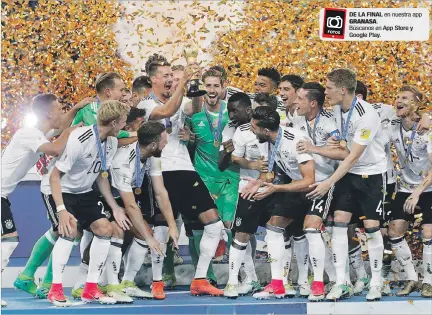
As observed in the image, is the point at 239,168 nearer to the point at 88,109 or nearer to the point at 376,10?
the point at 88,109

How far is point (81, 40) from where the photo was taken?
1147cm

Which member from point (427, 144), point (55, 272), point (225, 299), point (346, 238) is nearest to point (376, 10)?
point (427, 144)

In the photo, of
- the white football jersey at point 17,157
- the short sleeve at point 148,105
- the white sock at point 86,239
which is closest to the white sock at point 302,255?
the short sleeve at point 148,105

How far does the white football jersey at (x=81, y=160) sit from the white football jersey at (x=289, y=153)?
1359mm

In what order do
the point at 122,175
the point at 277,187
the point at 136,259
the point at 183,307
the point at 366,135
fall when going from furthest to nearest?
the point at 136,259
the point at 366,135
the point at 122,175
the point at 277,187
the point at 183,307

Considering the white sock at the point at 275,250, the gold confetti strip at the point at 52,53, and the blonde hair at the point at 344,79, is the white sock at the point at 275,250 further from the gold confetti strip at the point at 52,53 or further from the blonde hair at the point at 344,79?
the gold confetti strip at the point at 52,53

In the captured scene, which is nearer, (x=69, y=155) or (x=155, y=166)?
(x=69, y=155)

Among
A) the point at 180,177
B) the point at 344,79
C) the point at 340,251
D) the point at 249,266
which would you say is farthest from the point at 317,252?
the point at 344,79

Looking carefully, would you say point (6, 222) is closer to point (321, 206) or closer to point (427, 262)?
point (321, 206)

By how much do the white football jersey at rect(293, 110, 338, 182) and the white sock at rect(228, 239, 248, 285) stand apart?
876mm

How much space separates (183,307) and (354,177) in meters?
1.84

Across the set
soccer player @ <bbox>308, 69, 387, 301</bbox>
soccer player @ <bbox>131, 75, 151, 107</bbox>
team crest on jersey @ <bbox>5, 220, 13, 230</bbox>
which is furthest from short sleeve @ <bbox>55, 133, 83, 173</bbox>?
soccer player @ <bbox>308, 69, 387, 301</bbox>

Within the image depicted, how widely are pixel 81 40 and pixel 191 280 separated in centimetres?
362

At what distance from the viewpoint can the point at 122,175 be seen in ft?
27.0
